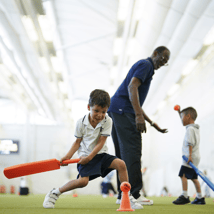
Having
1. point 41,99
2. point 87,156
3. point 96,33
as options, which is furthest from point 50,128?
point 87,156

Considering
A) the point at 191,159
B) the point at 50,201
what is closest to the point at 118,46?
the point at 191,159

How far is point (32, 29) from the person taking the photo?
475 centimetres

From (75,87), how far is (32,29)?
583cm

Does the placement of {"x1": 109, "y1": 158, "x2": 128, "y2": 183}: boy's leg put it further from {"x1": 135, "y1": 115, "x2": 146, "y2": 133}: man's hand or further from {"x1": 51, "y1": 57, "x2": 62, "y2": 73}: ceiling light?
{"x1": 51, "y1": 57, "x2": 62, "y2": 73}: ceiling light

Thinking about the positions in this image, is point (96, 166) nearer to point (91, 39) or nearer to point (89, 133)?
point (89, 133)

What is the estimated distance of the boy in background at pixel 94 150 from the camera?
1849 millimetres

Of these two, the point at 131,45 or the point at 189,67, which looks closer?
the point at 131,45

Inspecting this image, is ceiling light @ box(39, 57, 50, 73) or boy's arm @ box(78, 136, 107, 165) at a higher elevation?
ceiling light @ box(39, 57, 50, 73)

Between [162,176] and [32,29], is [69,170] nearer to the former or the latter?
[162,176]

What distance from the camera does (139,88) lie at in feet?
7.70

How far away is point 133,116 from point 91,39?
4.36m

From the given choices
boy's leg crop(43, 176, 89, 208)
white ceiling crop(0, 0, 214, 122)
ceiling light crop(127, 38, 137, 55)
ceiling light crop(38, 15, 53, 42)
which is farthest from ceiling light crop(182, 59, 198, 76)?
boy's leg crop(43, 176, 89, 208)

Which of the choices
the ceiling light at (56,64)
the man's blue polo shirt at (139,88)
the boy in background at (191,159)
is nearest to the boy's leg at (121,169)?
the man's blue polo shirt at (139,88)

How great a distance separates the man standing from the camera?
2145 mm
